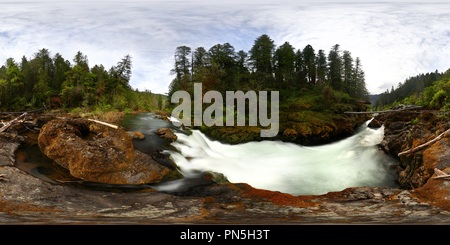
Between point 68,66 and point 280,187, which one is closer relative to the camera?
point 68,66

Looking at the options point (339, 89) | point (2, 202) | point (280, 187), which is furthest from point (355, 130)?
point (2, 202)

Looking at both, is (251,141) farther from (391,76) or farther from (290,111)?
(391,76)

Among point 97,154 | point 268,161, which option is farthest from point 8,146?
point 268,161

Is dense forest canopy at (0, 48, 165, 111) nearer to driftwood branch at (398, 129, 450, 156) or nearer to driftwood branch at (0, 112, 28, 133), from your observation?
driftwood branch at (0, 112, 28, 133)

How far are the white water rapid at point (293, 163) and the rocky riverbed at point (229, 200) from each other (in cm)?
9

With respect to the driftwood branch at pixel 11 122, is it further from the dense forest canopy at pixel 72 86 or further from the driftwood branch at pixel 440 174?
the driftwood branch at pixel 440 174

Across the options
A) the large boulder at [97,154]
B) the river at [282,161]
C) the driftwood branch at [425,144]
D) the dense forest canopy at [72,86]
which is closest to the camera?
the dense forest canopy at [72,86]

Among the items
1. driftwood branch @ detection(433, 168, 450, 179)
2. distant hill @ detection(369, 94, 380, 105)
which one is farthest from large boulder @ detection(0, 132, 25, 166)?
driftwood branch @ detection(433, 168, 450, 179)

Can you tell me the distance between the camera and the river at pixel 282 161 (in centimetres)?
283

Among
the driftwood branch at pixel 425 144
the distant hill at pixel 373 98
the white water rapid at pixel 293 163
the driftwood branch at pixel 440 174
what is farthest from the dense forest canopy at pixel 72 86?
the driftwood branch at pixel 440 174

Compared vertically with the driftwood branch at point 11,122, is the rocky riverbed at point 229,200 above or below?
below

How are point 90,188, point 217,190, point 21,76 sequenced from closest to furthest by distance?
1. point 21,76
2. point 90,188
3. point 217,190

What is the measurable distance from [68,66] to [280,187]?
7.18 feet

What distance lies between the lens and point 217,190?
2.94 m
